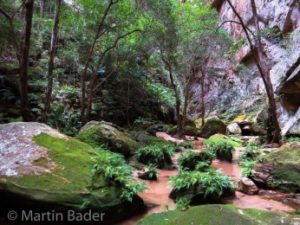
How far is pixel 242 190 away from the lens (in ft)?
21.1

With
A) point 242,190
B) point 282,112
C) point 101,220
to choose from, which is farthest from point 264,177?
point 282,112

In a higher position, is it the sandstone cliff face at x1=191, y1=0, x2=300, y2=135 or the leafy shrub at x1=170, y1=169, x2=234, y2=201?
the sandstone cliff face at x1=191, y1=0, x2=300, y2=135

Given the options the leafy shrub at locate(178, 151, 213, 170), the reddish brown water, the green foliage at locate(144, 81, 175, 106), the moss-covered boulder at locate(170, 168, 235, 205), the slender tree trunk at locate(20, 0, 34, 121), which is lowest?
the reddish brown water

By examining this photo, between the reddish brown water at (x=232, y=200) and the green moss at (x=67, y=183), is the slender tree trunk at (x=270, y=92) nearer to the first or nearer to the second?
the reddish brown water at (x=232, y=200)

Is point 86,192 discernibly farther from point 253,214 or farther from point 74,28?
point 74,28

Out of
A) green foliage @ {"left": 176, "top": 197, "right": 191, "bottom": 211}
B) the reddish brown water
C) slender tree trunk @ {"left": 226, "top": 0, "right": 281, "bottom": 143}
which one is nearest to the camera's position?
green foliage @ {"left": 176, "top": 197, "right": 191, "bottom": 211}

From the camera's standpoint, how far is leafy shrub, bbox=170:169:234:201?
17.7ft

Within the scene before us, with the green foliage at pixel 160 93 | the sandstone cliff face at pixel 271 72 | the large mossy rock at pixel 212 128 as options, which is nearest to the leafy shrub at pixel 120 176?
the sandstone cliff face at pixel 271 72

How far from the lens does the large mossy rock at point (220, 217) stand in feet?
11.3

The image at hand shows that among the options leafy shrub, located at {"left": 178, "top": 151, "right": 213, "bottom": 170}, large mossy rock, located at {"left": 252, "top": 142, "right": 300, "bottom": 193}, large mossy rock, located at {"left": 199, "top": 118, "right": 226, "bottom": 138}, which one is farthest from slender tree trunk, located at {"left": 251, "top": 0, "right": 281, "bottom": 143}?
large mossy rock, located at {"left": 199, "top": 118, "right": 226, "bottom": 138}

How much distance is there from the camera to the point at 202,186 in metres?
5.44

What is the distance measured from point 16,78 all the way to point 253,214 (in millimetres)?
11374

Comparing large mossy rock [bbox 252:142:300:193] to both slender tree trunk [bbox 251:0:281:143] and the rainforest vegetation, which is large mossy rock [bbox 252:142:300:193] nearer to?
the rainforest vegetation

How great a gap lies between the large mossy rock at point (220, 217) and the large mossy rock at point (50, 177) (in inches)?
42.6
